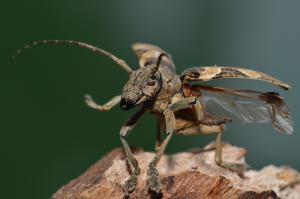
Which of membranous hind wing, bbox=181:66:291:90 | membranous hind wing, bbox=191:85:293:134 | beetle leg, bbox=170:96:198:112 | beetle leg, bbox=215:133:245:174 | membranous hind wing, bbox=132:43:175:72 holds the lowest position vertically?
beetle leg, bbox=215:133:245:174

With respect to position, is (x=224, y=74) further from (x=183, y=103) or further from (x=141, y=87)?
(x=141, y=87)

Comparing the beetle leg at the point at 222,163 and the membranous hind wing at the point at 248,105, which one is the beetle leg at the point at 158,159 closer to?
the membranous hind wing at the point at 248,105

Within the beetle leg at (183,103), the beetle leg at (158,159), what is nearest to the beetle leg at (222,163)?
the beetle leg at (183,103)

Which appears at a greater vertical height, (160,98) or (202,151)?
(160,98)

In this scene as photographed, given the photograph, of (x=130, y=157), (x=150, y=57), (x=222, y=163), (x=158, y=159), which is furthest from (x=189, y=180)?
(x=150, y=57)

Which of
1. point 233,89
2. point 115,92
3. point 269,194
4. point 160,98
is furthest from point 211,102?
point 115,92

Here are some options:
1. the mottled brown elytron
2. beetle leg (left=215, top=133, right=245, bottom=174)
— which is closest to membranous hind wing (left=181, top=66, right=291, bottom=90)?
the mottled brown elytron

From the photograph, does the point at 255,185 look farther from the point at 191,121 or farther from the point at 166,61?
the point at 166,61

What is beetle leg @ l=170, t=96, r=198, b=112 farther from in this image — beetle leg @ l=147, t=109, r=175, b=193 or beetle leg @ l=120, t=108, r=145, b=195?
beetle leg @ l=120, t=108, r=145, b=195
